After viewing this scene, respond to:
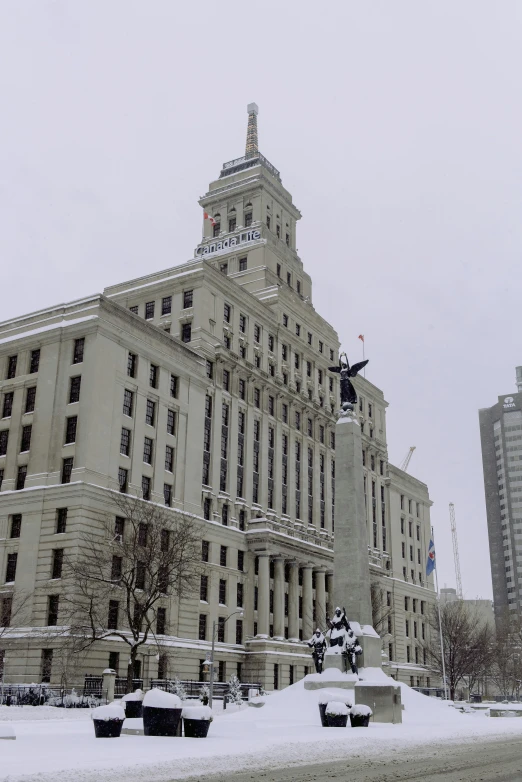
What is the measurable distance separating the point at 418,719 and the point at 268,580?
107 ft

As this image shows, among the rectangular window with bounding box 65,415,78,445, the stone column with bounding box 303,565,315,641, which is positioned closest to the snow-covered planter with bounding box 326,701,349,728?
the rectangular window with bounding box 65,415,78,445

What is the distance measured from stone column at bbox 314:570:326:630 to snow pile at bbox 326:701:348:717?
157ft

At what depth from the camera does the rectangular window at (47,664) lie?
1865 inches

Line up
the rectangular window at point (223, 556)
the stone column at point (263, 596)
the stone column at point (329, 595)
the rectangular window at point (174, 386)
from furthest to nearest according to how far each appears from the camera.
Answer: the stone column at point (329, 595) → the stone column at point (263, 596) → the rectangular window at point (223, 556) → the rectangular window at point (174, 386)

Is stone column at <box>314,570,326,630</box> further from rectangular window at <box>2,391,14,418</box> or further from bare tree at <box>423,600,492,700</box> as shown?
rectangular window at <box>2,391,14,418</box>

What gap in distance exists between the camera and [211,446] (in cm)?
6650

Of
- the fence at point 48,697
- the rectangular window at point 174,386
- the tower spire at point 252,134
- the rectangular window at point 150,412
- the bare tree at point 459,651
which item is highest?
the tower spire at point 252,134

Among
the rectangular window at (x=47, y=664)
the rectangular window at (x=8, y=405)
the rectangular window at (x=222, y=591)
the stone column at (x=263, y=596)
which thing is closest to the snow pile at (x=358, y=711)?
the rectangular window at (x=47, y=664)

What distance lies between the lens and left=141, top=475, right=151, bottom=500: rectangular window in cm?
5666

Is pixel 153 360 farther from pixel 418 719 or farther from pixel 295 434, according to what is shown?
pixel 418 719

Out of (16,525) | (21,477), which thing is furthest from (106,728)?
(21,477)

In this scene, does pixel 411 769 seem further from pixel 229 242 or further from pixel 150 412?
pixel 229 242

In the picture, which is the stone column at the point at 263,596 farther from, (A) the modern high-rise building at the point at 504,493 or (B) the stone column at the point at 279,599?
(A) the modern high-rise building at the point at 504,493

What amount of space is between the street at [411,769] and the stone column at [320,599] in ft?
175
